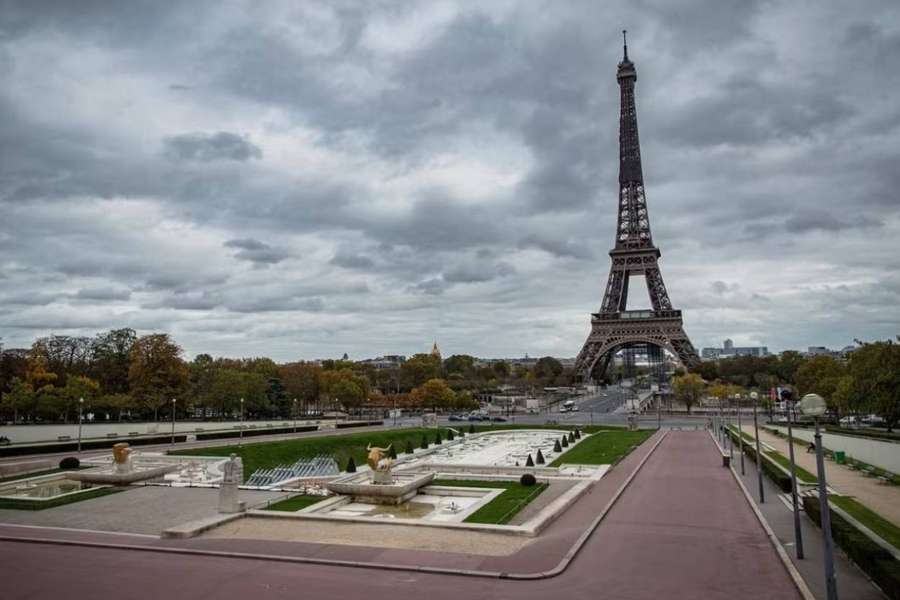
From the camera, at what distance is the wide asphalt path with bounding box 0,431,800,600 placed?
14086 millimetres

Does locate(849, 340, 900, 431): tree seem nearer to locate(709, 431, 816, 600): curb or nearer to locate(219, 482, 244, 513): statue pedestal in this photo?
locate(709, 431, 816, 600): curb

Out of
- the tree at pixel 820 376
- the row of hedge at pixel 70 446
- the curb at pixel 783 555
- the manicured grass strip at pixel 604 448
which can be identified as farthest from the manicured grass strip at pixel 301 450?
the tree at pixel 820 376

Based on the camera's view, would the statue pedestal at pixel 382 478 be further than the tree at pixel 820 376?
No

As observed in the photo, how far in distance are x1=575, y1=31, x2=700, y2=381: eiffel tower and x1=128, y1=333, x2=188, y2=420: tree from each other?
7352 cm

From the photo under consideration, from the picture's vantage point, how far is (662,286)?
11638 centimetres

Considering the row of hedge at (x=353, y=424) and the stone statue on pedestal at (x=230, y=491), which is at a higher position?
the stone statue on pedestal at (x=230, y=491)

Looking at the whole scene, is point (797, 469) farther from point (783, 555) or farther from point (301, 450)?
point (301, 450)

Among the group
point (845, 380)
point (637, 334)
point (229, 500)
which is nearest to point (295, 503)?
point (229, 500)

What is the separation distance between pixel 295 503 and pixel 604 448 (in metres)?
26.6

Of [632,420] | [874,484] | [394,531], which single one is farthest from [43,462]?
[632,420]

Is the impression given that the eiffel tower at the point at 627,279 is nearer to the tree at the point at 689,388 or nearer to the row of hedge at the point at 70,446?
the tree at the point at 689,388

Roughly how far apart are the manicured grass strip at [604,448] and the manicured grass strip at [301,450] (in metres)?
12.4

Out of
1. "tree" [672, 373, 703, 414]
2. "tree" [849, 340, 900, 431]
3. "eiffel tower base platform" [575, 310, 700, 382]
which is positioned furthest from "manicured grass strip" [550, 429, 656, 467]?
"eiffel tower base platform" [575, 310, 700, 382]

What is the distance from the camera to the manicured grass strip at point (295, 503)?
23.8 meters
